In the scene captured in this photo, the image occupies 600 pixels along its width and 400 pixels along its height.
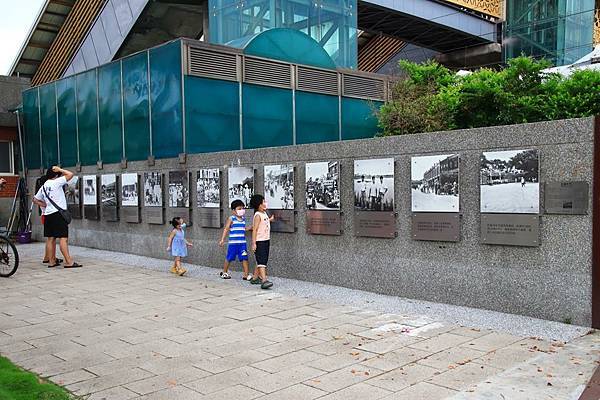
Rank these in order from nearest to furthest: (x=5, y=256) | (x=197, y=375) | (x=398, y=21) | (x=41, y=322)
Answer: (x=197, y=375) → (x=41, y=322) → (x=5, y=256) → (x=398, y=21)

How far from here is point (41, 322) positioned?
23.6ft

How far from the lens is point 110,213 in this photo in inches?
576

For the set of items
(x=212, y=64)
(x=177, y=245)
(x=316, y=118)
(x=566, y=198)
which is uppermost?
(x=212, y=64)

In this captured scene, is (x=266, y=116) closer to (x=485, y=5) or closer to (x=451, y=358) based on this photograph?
(x=451, y=358)

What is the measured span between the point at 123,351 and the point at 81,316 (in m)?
1.91

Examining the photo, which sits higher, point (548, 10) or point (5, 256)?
point (548, 10)

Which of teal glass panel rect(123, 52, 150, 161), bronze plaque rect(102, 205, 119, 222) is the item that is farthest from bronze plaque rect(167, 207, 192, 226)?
bronze plaque rect(102, 205, 119, 222)

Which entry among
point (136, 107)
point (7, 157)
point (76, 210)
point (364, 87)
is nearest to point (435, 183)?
point (136, 107)

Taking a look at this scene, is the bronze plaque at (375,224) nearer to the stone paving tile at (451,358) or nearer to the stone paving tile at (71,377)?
the stone paving tile at (451,358)

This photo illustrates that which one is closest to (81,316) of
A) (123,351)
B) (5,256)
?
(123,351)

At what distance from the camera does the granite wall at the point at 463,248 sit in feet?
21.5

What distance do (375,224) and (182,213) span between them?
5.13 metres

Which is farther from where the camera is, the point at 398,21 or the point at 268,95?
the point at 398,21

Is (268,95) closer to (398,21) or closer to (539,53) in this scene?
(539,53)
